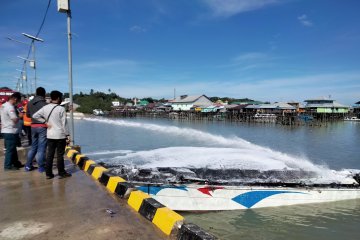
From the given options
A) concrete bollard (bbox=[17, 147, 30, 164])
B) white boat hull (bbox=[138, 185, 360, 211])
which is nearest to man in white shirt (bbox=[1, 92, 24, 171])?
concrete bollard (bbox=[17, 147, 30, 164])

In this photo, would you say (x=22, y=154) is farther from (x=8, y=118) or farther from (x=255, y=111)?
Result: (x=255, y=111)

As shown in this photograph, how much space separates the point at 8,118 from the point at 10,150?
856 mm

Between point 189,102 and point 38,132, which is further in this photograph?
point 189,102

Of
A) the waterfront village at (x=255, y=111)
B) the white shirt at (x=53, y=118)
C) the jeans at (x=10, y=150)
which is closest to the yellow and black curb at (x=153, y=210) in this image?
the white shirt at (x=53, y=118)

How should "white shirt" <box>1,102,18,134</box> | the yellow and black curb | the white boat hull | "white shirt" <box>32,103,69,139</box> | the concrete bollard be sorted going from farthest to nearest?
the white boat hull → the concrete bollard → "white shirt" <box>1,102,18,134</box> → "white shirt" <box>32,103,69,139</box> → the yellow and black curb

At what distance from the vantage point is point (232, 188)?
392 inches

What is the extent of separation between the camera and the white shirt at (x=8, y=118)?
23.2 ft

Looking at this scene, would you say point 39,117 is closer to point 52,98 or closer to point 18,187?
point 52,98

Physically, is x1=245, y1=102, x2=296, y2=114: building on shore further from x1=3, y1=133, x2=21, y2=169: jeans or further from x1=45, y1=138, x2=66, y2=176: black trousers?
x1=45, y1=138, x2=66, y2=176: black trousers

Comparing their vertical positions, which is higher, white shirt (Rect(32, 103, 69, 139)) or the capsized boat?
white shirt (Rect(32, 103, 69, 139))

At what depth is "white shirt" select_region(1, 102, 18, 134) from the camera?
706cm

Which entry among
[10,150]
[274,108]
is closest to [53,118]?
[10,150]

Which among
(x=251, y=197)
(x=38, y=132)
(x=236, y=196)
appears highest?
(x=38, y=132)

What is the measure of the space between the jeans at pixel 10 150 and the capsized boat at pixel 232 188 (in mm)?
3490
